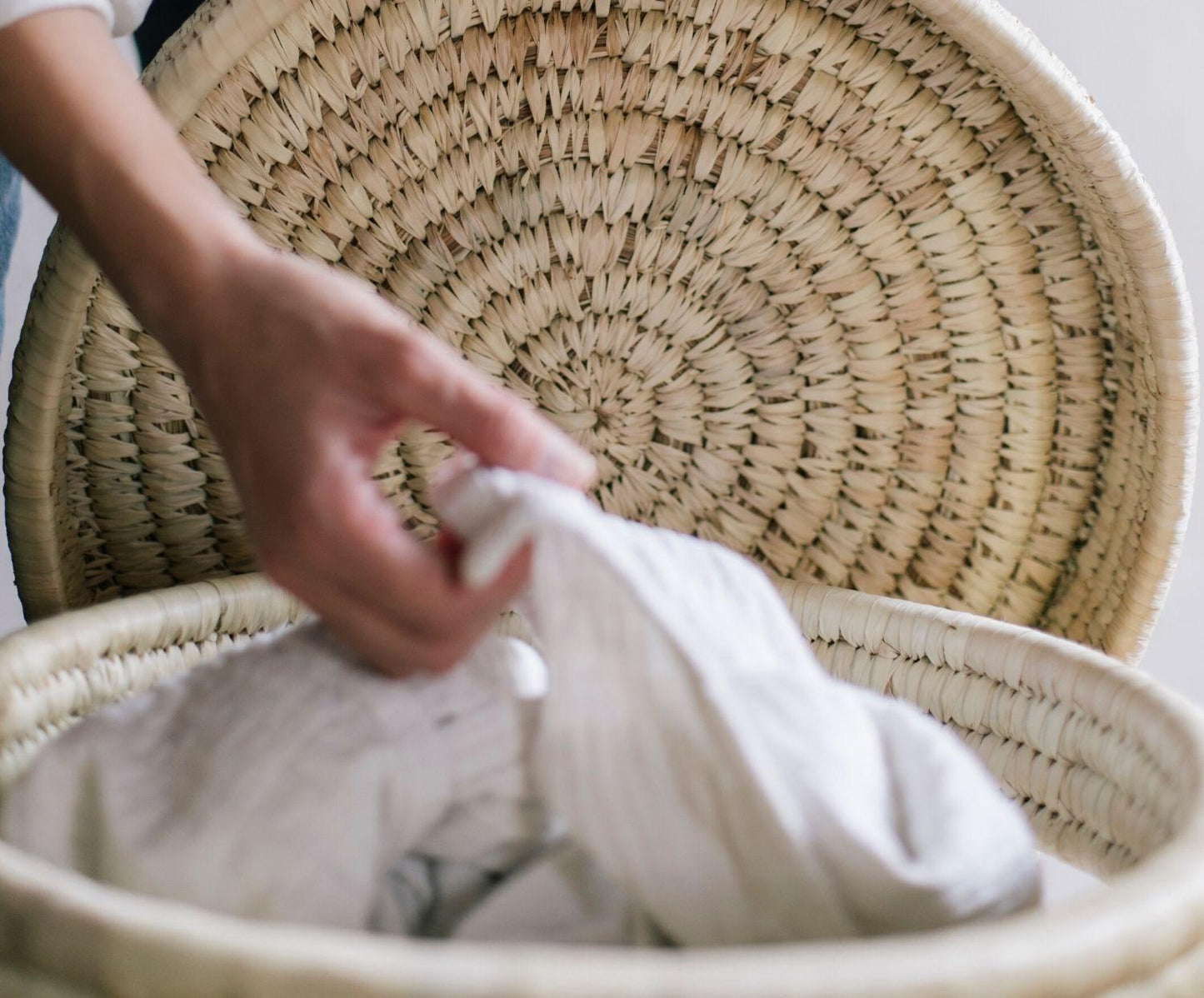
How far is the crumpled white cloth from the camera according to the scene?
0.86ft

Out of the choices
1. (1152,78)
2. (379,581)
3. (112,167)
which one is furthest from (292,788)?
(1152,78)

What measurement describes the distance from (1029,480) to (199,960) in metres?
0.51

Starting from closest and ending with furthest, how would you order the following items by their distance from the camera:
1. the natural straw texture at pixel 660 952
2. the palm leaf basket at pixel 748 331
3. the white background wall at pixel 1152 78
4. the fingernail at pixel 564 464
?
the natural straw texture at pixel 660 952 < the fingernail at pixel 564 464 < the palm leaf basket at pixel 748 331 < the white background wall at pixel 1152 78

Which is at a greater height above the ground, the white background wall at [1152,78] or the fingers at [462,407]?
the white background wall at [1152,78]

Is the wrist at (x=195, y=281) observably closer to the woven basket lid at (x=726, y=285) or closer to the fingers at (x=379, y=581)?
the fingers at (x=379, y=581)

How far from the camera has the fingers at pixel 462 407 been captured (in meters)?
0.26

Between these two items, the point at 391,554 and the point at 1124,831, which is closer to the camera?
the point at 391,554

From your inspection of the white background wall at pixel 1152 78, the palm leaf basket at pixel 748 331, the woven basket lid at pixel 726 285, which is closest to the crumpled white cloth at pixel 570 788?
the palm leaf basket at pixel 748 331

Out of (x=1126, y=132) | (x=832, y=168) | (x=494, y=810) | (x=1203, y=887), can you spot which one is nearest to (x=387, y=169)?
(x=832, y=168)

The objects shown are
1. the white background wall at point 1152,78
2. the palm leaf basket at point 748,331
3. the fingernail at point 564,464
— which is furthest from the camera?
the white background wall at point 1152,78

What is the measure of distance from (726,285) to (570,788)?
1.13 ft

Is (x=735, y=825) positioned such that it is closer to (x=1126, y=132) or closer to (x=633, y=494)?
(x=633, y=494)

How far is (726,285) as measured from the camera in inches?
22.3

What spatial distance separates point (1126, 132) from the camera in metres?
0.85
